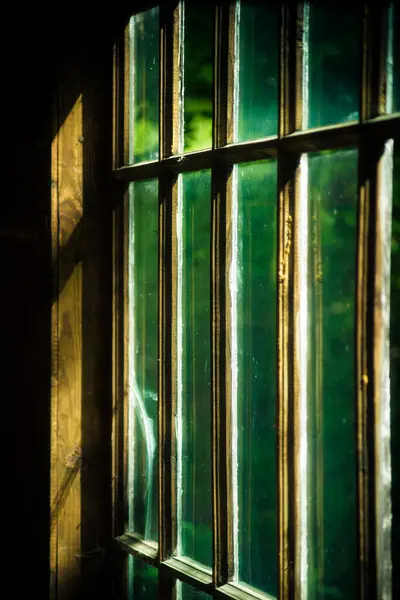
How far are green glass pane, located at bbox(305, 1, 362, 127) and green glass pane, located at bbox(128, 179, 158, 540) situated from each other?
1.78 feet

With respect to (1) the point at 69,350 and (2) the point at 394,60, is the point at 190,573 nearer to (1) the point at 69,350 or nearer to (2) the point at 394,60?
(1) the point at 69,350

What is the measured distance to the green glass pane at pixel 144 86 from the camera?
149cm

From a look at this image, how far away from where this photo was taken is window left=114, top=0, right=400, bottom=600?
3.17 feet

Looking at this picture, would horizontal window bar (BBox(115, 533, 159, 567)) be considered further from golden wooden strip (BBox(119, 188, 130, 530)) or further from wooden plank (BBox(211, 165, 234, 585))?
wooden plank (BBox(211, 165, 234, 585))

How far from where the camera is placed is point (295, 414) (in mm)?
1086

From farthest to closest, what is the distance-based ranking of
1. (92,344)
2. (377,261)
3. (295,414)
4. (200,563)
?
1. (92,344)
2. (200,563)
3. (295,414)
4. (377,261)

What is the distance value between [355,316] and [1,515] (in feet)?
4.90

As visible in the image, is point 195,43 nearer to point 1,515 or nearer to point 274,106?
point 274,106

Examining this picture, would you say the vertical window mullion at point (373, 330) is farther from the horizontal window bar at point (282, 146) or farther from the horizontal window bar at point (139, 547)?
the horizontal window bar at point (139, 547)

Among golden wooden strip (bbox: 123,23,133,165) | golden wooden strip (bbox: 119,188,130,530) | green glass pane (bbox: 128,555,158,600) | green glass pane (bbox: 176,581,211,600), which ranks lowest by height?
green glass pane (bbox: 128,555,158,600)

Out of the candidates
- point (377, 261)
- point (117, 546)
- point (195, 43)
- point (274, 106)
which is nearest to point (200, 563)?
point (117, 546)

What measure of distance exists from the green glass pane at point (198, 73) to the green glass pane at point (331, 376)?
1.16 feet

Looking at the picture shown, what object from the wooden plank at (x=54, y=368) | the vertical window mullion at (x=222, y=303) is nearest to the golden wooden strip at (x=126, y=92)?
the wooden plank at (x=54, y=368)

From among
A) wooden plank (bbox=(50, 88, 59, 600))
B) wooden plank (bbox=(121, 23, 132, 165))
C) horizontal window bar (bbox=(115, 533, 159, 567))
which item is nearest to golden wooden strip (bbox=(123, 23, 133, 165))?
wooden plank (bbox=(121, 23, 132, 165))
